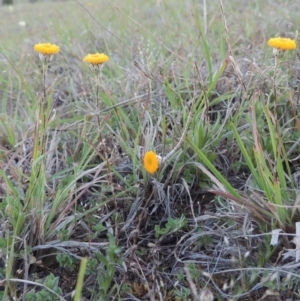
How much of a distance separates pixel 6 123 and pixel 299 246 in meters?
1.22

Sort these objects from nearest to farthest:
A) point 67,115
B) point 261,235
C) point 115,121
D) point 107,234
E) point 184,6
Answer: point 261,235, point 107,234, point 115,121, point 67,115, point 184,6

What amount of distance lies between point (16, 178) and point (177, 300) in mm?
650

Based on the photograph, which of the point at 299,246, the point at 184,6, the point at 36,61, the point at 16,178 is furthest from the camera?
the point at 184,6

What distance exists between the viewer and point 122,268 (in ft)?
3.93

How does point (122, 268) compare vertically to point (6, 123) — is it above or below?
below

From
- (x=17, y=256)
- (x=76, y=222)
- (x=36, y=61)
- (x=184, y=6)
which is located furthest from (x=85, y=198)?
(x=184, y=6)

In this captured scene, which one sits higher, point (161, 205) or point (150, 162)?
point (150, 162)

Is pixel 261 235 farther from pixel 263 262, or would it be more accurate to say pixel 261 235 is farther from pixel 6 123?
pixel 6 123

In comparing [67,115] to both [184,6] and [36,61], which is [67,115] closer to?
[36,61]

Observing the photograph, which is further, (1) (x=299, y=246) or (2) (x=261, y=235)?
(2) (x=261, y=235)

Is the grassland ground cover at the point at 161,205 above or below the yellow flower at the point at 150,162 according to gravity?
below

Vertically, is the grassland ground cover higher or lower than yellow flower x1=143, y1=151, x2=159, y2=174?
lower

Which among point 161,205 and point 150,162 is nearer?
point 150,162

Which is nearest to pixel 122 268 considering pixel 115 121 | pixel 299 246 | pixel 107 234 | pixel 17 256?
pixel 107 234
